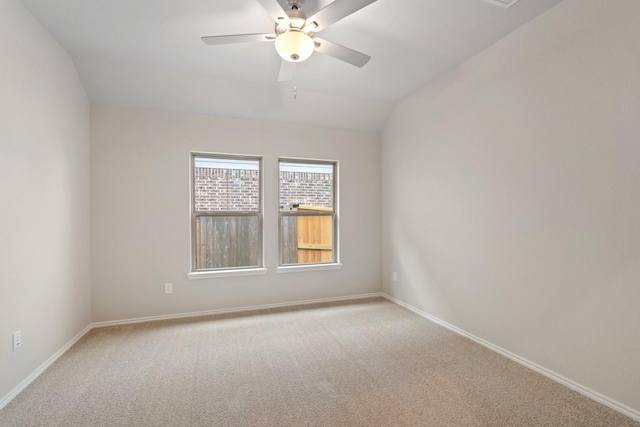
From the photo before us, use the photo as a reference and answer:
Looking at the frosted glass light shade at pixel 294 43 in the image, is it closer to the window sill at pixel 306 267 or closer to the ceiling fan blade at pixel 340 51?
the ceiling fan blade at pixel 340 51

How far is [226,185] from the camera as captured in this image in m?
3.61

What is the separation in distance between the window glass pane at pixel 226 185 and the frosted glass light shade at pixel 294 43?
6.71 ft

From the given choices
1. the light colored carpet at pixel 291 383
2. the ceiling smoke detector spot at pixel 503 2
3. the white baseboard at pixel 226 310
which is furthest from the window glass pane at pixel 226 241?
the ceiling smoke detector spot at pixel 503 2

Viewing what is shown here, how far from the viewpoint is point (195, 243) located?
347cm

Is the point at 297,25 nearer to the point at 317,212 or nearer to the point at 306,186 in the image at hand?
the point at 306,186

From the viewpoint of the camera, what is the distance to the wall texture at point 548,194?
1.72 metres

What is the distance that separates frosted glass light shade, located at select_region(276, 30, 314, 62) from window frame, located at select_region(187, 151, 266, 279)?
6.39 feet

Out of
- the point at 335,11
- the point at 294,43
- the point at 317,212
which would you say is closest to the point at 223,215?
the point at 317,212

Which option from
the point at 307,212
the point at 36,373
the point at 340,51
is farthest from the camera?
the point at 307,212

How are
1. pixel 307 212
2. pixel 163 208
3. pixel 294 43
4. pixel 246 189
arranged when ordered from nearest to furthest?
pixel 294 43
pixel 163 208
pixel 246 189
pixel 307 212

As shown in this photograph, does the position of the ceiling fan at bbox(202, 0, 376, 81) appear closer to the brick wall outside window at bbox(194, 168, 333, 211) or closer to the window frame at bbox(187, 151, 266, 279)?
the window frame at bbox(187, 151, 266, 279)

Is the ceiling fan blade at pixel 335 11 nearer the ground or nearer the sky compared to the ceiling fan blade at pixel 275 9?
nearer the ground

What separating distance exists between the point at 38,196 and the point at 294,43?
2226 mm

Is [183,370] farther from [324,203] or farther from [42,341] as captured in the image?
[324,203]
